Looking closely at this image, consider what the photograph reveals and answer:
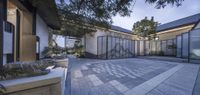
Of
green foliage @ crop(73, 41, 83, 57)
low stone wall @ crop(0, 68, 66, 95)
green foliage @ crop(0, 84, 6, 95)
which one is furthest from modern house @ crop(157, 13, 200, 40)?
green foliage @ crop(0, 84, 6, 95)

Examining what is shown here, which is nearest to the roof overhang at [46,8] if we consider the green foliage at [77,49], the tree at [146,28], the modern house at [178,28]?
the green foliage at [77,49]

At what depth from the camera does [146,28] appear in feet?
104

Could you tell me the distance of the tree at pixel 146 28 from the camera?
31.6 meters

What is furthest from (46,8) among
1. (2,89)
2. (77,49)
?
(77,49)

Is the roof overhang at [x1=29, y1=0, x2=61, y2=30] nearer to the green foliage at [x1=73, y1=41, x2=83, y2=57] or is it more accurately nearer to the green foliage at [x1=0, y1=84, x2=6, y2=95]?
the green foliage at [x1=0, y1=84, x2=6, y2=95]

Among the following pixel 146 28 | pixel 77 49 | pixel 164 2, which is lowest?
pixel 77 49

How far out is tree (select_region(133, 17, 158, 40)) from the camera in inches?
1244

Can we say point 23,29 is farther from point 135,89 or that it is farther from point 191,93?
point 191,93

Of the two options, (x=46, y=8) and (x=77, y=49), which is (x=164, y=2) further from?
(x=77, y=49)

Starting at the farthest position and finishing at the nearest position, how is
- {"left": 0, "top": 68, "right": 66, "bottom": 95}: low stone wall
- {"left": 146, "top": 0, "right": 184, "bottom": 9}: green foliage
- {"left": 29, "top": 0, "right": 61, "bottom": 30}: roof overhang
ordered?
{"left": 29, "top": 0, "right": 61, "bottom": 30}: roof overhang < {"left": 146, "top": 0, "right": 184, "bottom": 9}: green foliage < {"left": 0, "top": 68, "right": 66, "bottom": 95}: low stone wall

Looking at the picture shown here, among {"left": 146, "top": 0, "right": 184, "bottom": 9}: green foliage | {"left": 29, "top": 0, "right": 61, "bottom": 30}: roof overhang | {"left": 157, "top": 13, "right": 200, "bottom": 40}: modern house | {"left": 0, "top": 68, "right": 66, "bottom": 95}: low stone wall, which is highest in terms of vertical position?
{"left": 157, "top": 13, "right": 200, "bottom": 40}: modern house

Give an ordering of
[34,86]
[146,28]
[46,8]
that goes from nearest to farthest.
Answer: [34,86]
[46,8]
[146,28]

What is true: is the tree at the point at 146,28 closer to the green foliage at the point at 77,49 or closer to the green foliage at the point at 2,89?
the green foliage at the point at 77,49

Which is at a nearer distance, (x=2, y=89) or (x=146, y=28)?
(x=2, y=89)
